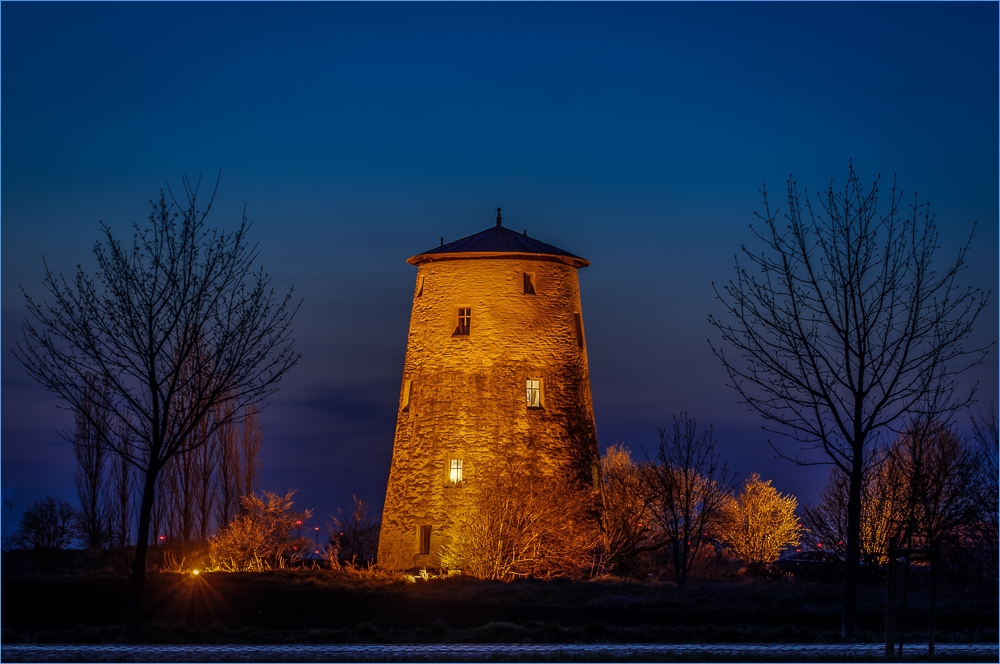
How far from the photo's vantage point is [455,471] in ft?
110

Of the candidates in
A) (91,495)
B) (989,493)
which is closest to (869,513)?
(989,493)

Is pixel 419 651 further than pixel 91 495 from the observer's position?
No

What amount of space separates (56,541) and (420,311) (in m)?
14.6

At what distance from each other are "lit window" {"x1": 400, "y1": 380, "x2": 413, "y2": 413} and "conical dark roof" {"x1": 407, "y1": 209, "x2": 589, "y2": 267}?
11.2 ft

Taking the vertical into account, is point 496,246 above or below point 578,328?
above

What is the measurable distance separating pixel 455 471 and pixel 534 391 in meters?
3.03

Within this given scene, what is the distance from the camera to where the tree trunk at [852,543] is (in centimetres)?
1664

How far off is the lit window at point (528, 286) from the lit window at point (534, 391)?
2367 millimetres

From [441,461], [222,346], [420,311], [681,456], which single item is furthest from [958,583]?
[222,346]

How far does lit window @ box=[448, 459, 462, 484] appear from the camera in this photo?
3350cm

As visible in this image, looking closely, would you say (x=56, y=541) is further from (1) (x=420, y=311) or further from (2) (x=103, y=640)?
(2) (x=103, y=640)

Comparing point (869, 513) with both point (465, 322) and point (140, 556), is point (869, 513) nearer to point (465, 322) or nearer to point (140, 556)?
point (465, 322)

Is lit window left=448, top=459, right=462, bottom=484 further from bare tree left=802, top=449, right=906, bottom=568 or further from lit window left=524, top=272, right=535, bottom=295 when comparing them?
bare tree left=802, top=449, right=906, bottom=568

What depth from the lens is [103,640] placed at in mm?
17500
